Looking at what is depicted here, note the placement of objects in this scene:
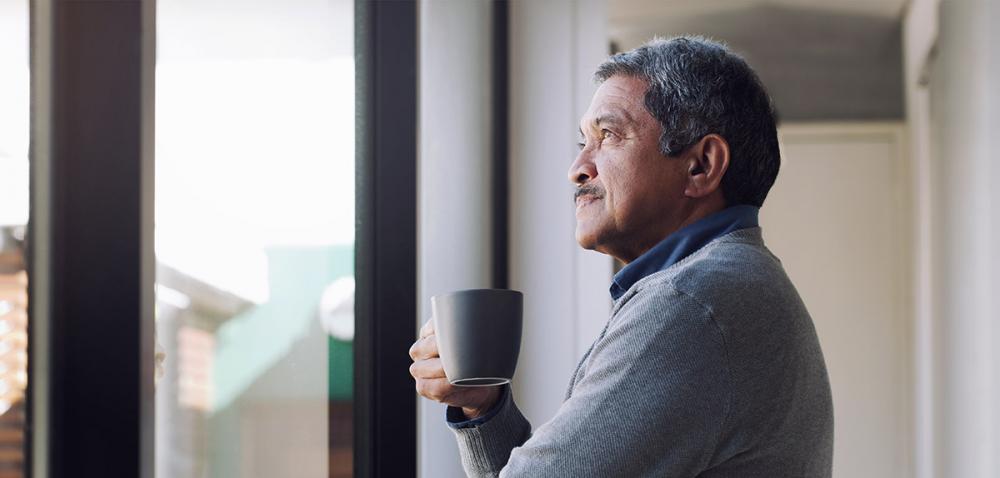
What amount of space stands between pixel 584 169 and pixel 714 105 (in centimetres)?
16

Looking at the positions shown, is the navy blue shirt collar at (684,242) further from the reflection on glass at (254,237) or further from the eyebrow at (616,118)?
the reflection on glass at (254,237)

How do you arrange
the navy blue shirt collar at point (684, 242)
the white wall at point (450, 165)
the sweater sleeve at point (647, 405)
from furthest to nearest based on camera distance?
the white wall at point (450, 165), the navy blue shirt collar at point (684, 242), the sweater sleeve at point (647, 405)

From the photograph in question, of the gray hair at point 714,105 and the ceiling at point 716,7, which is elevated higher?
the ceiling at point 716,7

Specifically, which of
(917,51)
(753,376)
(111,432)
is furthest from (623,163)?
(917,51)

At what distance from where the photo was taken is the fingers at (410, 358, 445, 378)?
46.1 inches

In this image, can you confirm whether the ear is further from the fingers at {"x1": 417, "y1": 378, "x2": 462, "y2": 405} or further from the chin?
the fingers at {"x1": 417, "y1": 378, "x2": 462, "y2": 405}

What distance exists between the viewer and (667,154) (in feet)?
4.15

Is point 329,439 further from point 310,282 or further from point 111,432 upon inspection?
point 111,432

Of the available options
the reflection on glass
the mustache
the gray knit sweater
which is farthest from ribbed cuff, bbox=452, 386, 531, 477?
the reflection on glass

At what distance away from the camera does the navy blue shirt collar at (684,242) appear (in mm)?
1200

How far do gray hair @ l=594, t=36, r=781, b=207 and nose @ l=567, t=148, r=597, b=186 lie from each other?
85 millimetres

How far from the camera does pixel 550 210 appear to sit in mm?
2746

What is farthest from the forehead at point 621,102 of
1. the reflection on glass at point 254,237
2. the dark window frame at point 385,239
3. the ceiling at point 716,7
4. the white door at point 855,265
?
the white door at point 855,265

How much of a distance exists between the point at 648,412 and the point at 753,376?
11 centimetres
